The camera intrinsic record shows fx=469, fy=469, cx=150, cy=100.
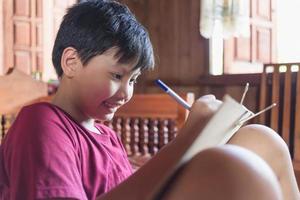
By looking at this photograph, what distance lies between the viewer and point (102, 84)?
0.79 meters

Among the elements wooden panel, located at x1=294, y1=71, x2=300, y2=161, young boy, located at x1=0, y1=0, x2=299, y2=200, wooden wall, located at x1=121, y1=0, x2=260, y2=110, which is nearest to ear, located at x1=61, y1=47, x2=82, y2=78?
young boy, located at x1=0, y1=0, x2=299, y2=200

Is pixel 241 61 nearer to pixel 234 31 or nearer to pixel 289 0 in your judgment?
pixel 234 31

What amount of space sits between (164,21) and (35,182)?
10.2 feet

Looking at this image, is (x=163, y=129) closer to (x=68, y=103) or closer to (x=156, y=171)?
(x=68, y=103)

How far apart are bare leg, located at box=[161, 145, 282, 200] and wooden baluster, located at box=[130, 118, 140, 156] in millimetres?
A: 1171

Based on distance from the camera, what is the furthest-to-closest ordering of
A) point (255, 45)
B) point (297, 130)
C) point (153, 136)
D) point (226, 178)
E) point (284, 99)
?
point (255, 45) → point (284, 99) → point (297, 130) → point (153, 136) → point (226, 178)

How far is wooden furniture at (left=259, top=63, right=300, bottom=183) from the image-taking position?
2.56 m

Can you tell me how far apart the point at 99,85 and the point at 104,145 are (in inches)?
4.5

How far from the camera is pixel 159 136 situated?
173 centimetres

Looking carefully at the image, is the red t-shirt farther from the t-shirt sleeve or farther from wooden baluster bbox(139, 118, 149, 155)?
wooden baluster bbox(139, 118, 149, 155)

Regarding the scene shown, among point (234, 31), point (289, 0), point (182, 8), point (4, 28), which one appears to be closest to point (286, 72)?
point (234, 31)

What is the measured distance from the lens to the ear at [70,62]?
2.67ft

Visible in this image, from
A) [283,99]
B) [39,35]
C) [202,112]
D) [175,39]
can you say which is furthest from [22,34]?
[202,112]

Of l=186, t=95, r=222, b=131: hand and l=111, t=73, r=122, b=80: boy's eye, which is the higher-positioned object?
l=111, t=73, r=122, b=80: boy's eye
